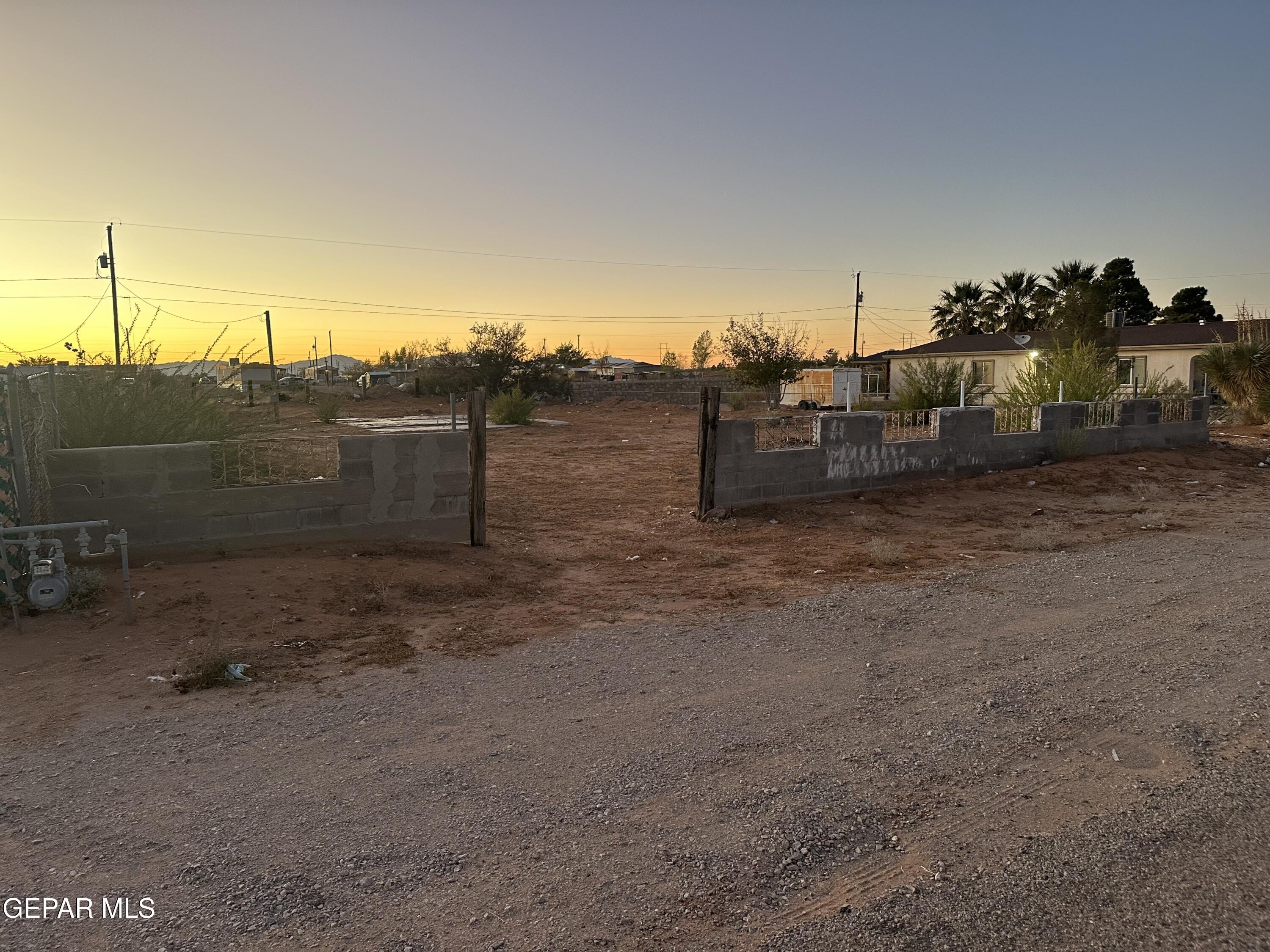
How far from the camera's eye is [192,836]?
356 centimetres

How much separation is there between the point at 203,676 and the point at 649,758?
9.85 feet

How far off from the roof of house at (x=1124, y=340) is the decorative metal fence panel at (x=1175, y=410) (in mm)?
9295

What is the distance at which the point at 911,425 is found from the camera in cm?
1427

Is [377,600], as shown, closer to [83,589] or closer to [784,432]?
[83,589]

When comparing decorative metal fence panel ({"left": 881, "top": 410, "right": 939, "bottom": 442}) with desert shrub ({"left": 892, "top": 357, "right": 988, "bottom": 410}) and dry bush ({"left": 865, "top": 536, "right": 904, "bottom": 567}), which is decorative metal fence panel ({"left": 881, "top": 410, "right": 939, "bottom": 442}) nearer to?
desert shrub ({"left": 892, "top": 357, "right": 988, "bottom": 410})

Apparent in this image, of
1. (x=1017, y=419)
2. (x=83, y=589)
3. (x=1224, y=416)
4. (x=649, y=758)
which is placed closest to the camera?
(x=649, y=758)

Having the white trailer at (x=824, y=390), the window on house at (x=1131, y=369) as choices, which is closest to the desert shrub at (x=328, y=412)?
the white trailer at (x=824, y=390)

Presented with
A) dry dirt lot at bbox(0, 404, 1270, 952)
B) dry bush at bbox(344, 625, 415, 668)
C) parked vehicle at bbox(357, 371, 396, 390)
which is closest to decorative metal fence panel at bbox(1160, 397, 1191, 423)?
dry dirt lot at bbox(0, 404, 1270, 952)

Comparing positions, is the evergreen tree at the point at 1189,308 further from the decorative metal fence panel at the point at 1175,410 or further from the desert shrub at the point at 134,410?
the desert shrub at the point at 134,410

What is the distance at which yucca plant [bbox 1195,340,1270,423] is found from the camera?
887 inches

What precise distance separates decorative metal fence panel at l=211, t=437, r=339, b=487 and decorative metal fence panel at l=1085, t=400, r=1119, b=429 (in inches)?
546

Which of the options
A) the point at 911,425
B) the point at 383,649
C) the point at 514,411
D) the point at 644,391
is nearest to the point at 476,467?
the point at 383,649

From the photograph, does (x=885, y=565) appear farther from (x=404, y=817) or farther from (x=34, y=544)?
(x=34, y=544)

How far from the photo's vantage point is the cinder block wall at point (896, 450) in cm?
1156
